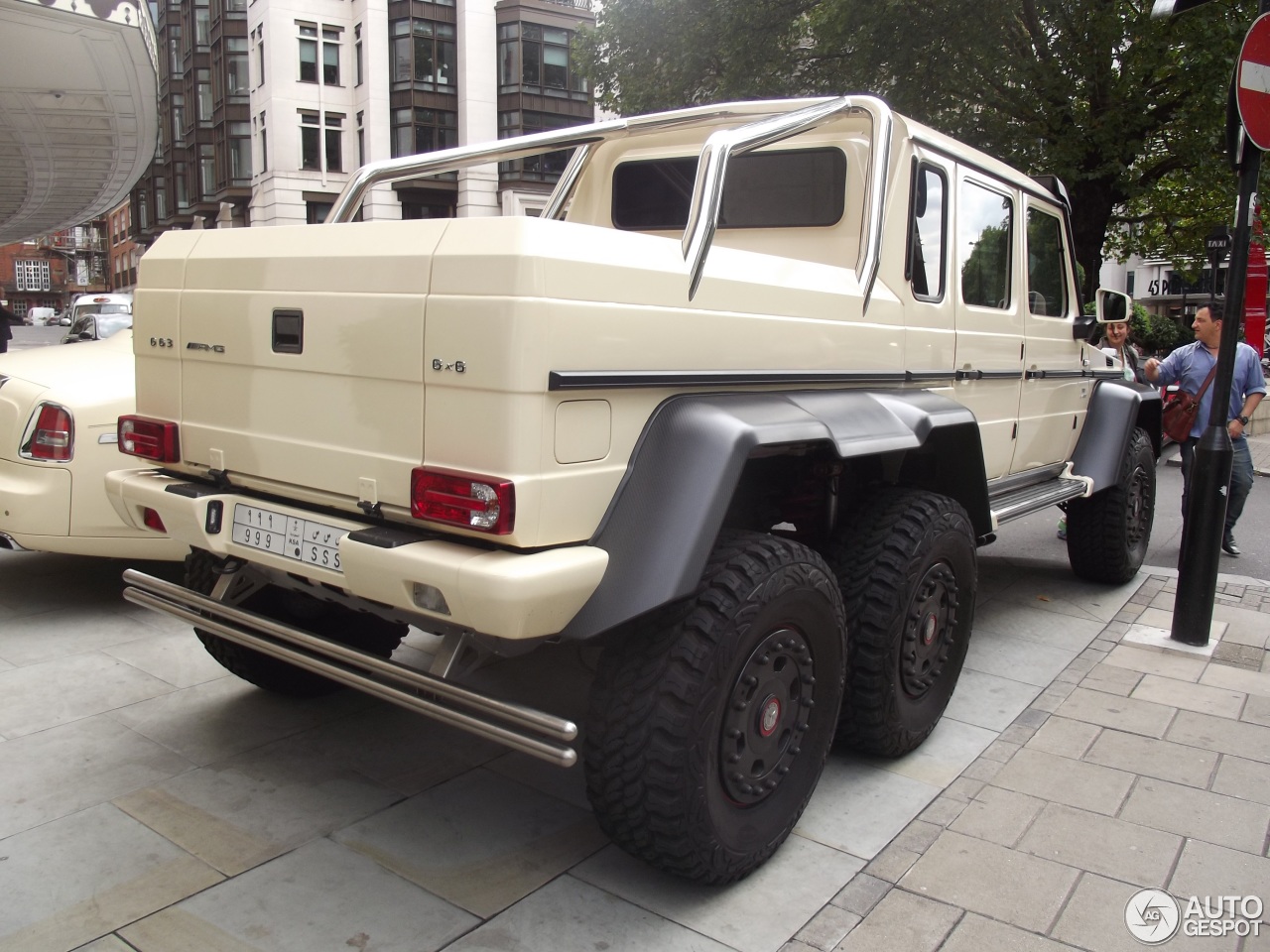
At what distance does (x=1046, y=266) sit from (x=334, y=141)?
38121 mm

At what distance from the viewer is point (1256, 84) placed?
14.5ft

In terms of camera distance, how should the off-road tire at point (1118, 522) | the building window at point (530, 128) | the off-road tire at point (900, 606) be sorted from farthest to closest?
the building window at point (530, 128) < the off-road tire at point (1118, 522) < the off-road tire at point (900, 606)

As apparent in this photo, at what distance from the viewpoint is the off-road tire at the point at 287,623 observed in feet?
11.7

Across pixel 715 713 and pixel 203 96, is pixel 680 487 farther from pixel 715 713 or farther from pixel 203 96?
pixel 203 96

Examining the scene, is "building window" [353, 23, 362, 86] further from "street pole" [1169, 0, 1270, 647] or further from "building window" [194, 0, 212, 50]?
"street pole" [1169, 0, 1270, 647]

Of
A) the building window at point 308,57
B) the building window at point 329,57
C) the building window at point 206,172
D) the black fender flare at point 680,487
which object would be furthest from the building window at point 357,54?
the black fender flare at point 680,487

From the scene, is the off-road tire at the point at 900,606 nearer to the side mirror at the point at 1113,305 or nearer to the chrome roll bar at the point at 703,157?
the chrome roll bar at the point at 703,157

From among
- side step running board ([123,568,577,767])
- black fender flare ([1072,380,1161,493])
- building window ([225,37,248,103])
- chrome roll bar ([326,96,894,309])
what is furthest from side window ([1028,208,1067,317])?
building window ([225,37,248,103])

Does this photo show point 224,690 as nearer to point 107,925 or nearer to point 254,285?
point 107,925

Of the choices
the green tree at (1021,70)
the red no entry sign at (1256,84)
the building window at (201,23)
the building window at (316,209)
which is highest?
the building window at (201,23)

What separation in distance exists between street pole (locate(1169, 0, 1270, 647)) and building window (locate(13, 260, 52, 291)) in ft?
385

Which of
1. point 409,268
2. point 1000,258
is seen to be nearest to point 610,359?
point 409,268

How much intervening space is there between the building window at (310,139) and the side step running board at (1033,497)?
3774cm

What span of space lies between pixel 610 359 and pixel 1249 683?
3.61 m
